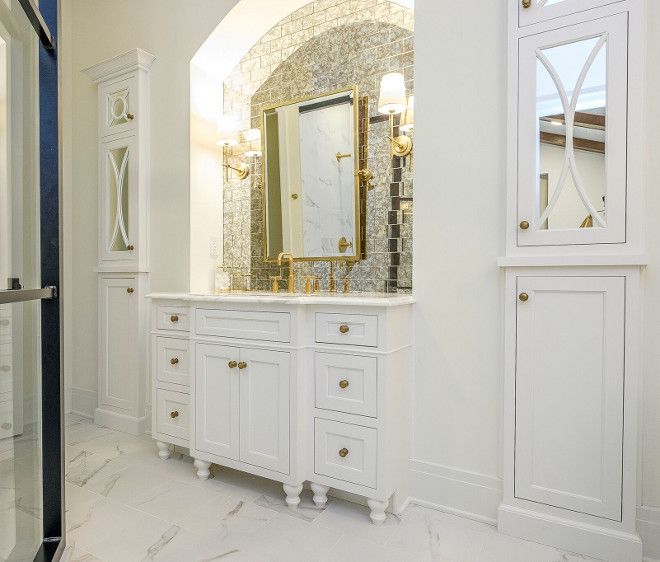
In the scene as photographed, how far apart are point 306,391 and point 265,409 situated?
0.21 m

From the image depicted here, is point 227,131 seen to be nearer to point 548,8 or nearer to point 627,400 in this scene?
point 548,8

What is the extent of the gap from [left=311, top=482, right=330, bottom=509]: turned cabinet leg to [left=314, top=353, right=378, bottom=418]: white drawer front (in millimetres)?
342

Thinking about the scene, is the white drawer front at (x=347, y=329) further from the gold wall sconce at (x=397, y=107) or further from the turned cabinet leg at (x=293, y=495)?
the gold wall sconce at (x=397, y=107)

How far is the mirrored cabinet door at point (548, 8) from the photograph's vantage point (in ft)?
5.21

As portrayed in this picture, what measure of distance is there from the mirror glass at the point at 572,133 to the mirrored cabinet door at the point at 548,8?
115mm

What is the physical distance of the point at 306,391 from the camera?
1.88 m

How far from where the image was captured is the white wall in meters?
2.71

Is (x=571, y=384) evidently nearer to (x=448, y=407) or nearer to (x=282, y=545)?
(x=448, y=407)

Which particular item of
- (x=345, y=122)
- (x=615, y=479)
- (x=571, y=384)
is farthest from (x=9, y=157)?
(x=615, y=479)

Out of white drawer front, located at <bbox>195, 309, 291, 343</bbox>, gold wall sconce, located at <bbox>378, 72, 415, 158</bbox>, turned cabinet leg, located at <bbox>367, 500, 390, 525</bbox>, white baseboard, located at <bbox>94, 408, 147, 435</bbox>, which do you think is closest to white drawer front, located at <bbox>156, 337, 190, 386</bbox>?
white drawer front, located at <bbox>195, 309, 291, 343</bbox>

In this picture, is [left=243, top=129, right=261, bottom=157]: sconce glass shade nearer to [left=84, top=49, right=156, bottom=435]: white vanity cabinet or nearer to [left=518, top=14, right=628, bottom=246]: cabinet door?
[left=84, top=49, right=156, bottom=435]: white vanity cabinet

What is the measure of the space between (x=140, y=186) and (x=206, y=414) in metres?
1.55

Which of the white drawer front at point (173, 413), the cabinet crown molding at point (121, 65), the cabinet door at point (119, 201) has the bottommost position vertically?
the white drawer front at point (173, 413)

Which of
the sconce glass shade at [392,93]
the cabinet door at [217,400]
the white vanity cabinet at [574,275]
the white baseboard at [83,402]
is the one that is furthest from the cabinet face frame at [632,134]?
the white baseboard at [83,402]
